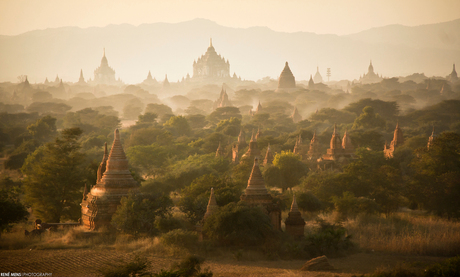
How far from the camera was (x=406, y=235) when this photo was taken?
2603 cm

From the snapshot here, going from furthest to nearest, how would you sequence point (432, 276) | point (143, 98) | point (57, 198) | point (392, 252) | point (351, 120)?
point (143, 98) → point (351, 120) → point (57, 198) → point (392, 252) → point (432, 276)

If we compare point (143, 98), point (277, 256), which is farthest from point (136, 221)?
point (143, 98)

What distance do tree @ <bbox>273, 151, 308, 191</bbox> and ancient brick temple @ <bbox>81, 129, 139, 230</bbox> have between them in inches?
589

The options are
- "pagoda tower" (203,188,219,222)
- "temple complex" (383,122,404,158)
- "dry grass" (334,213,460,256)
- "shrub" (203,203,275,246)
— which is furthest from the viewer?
"temple complex" (383,122,404,158)

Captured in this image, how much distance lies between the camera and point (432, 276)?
18.5 m

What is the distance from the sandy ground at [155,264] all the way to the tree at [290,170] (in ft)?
51.1

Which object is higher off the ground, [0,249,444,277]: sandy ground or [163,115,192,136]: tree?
[163,115,192,136]: tree

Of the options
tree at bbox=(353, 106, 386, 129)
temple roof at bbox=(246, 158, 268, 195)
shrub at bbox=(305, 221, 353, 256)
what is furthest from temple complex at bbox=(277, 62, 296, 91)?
shrub at bbox=(305, 221, 353, 256)

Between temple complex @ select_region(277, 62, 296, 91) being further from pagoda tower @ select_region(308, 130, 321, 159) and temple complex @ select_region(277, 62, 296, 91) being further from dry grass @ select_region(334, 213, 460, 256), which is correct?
dry grass @ select_region(334, 213, 460, 256)

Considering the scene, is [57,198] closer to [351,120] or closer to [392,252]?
[392,252]

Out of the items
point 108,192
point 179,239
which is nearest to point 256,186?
point 179,239

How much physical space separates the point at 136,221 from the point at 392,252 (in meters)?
10.8

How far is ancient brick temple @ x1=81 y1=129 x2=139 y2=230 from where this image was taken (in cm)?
2441

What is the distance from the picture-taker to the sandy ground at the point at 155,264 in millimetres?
19562
